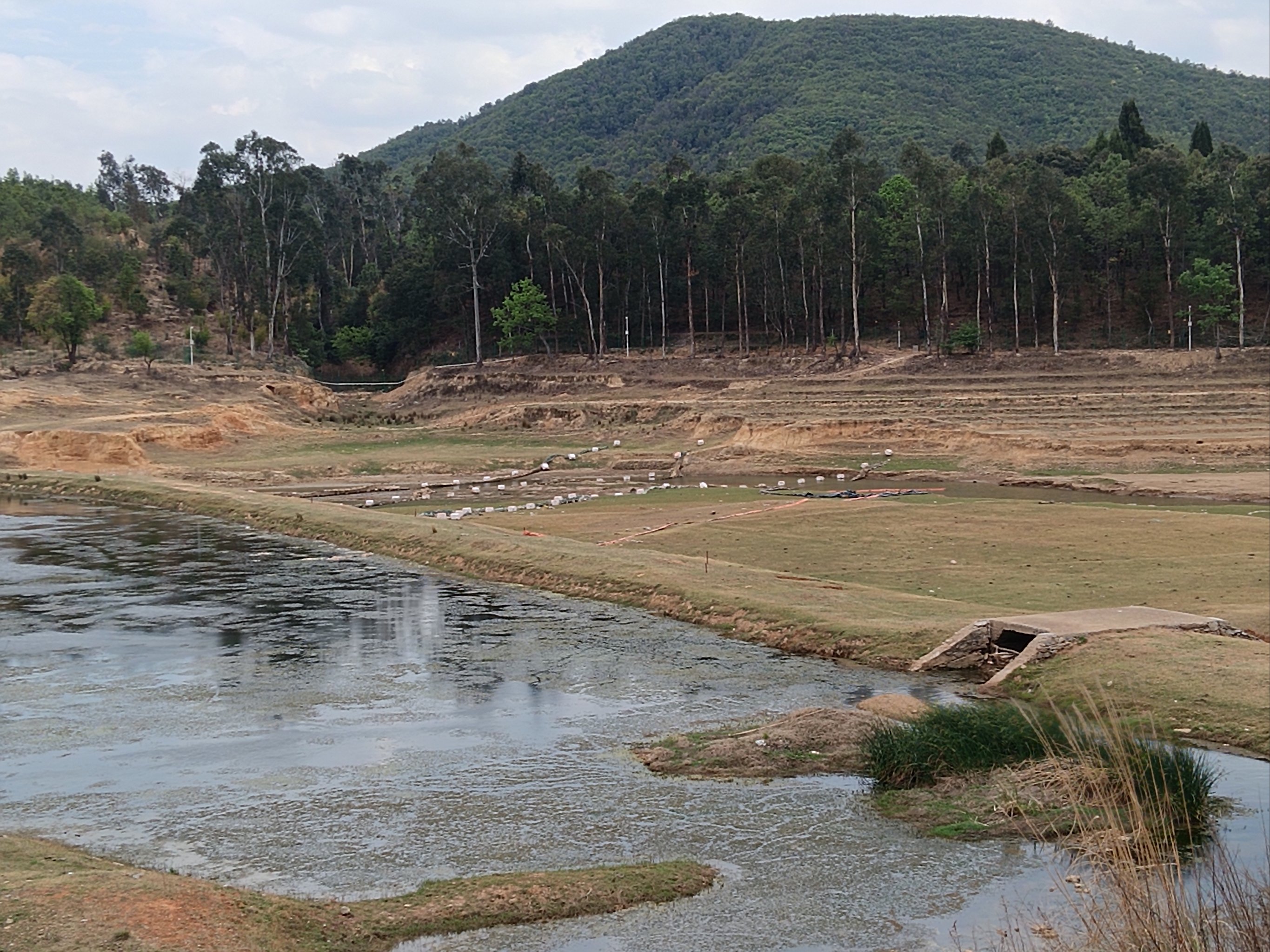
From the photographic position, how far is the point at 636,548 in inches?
1415

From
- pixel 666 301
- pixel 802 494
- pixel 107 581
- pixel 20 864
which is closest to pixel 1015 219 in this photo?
pixel 666 301

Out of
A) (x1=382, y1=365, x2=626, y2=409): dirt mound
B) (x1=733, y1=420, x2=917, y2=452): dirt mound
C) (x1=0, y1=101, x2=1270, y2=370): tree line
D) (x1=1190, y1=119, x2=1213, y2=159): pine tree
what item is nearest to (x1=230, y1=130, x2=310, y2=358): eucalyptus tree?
(x1=0, y1=101, x2=1270, y2=370): tree line

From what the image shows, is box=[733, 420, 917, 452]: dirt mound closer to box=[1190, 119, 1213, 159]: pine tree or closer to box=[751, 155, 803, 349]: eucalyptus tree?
box=[751, 155, 803, 349]: eucalyptus tree

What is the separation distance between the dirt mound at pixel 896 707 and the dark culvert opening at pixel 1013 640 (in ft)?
11.4

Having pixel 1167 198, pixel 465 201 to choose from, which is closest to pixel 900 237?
pixel 1167 198

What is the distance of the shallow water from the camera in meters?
13.0

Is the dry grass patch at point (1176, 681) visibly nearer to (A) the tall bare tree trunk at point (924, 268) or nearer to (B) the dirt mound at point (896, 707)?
(B) the dirt mound at point (896, 707)

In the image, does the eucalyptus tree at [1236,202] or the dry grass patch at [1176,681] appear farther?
the eucalyptus tree at [1236,202]

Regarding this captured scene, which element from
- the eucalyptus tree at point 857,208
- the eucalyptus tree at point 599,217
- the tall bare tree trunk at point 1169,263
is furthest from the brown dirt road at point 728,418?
the eucalyptus tree at point 599,217

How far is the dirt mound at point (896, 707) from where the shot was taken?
18.3m

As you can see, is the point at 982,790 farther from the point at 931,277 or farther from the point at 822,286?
the point at 931,277

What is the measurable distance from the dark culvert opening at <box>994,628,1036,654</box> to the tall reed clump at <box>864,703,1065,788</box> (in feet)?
18.5

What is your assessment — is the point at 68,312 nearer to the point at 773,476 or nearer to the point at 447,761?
the point at 773,476

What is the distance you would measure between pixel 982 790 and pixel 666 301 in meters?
95.0
